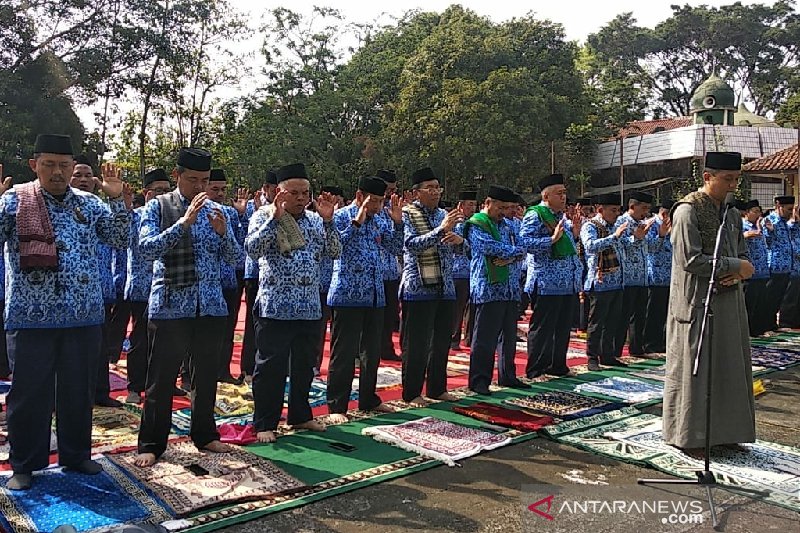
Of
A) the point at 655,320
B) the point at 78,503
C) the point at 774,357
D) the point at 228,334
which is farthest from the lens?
the point at 655,320

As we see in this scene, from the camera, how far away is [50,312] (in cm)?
427

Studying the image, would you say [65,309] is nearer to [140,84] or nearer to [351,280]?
[351,280]

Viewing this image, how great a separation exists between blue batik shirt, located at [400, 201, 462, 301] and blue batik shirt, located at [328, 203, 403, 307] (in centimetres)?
29

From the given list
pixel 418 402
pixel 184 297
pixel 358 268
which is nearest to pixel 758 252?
pixel 418 402

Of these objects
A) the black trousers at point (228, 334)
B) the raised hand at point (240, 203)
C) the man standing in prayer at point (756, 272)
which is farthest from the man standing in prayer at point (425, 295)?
the man standing in prayer at point (756, 272)

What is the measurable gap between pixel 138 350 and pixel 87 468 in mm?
1992

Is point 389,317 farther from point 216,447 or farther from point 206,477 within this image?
point 206,477

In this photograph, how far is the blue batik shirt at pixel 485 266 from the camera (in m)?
6.84

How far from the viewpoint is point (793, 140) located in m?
27.8

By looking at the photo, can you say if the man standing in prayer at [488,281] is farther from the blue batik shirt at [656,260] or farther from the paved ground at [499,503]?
the blue batik shirt at [656,260]

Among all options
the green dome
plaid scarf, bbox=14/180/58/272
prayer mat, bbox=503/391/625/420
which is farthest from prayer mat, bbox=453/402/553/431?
the green dome

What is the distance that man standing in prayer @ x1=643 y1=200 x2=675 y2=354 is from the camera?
9.13m

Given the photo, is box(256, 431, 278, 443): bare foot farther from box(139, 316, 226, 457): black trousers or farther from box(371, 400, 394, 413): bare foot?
box(371, 400, 394, 413): bare foot

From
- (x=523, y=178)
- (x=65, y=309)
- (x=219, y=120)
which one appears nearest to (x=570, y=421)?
(x=65, y=309)
